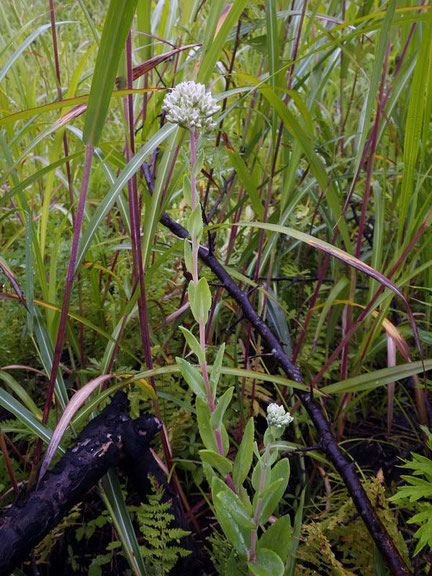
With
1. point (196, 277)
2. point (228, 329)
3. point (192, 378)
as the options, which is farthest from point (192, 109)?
point (228, 329)

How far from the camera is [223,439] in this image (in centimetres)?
65

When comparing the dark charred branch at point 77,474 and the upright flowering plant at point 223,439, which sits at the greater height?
the upright flowering plant at point 223,439

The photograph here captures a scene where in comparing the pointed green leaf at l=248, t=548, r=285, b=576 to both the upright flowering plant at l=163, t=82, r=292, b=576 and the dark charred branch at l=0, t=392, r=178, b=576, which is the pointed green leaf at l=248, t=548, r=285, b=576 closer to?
the upright flowering plant at l=163, t=82, r=292, b=576

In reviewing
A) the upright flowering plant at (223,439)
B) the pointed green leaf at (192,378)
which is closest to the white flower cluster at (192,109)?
the upright flowering plant at (223,439)

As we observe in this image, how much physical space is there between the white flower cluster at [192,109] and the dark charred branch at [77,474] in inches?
21.0

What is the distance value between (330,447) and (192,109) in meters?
0.63

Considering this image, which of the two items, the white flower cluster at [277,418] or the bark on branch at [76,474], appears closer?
the white flower cluster at [277,418]

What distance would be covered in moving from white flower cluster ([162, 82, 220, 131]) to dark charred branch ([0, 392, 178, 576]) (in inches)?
21.0

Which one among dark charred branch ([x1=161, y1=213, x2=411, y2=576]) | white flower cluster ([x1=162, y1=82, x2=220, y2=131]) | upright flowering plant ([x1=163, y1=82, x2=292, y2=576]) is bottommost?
dark charred branch ([x1=161, y1=213, x2=411, y2=576])

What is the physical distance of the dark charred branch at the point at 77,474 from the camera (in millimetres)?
756

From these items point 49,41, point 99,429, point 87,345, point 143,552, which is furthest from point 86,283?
point 49,41

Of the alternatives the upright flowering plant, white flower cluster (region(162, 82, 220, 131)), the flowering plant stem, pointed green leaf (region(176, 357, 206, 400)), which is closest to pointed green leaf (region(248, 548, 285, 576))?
the upright flowering plant

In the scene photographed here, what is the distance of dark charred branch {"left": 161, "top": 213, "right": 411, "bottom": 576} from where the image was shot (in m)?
0.82

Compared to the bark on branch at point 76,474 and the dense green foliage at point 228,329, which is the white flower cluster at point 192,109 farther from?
the bark on branch at point 76,474
